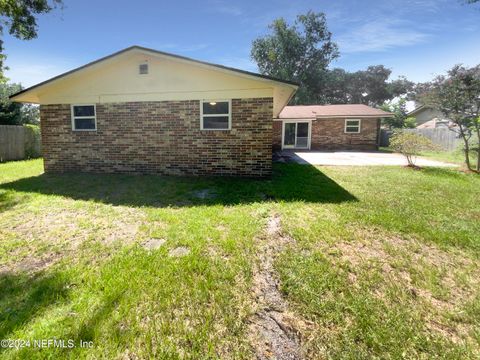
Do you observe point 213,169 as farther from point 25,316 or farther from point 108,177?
point 25,316

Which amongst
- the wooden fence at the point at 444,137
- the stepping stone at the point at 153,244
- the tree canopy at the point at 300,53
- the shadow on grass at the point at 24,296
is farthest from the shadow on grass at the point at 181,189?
the tree canopy at the point at 300,53

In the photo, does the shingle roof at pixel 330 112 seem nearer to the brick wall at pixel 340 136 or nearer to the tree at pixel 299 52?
the brick wall at pixel 340 136

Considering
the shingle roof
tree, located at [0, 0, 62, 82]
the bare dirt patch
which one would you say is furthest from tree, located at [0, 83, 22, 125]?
the bare dirt patch

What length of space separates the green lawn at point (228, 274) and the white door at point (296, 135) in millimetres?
14842

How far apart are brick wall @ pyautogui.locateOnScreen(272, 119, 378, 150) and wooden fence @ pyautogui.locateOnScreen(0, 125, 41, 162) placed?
1606cm

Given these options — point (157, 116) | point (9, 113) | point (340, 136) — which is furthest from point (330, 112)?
point (9, 113)

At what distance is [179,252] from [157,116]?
629cm

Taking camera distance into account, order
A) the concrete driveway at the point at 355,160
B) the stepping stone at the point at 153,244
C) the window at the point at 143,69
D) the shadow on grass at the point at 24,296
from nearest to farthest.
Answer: the shadow on grass at the point at 24,296 < the stepping stone at the point at 153,244 < the window at the point at 143,69 < the concrete driveway at the point at 355,160

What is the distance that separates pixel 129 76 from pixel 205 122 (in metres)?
3.11

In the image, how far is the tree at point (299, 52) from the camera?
3425 centimetres

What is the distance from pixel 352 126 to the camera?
2025 centimetres

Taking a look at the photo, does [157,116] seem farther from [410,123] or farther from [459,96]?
[410,123]

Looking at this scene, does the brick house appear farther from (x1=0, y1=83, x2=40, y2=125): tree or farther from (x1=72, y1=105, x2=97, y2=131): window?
(x1=0, y1=83, x2=40, y2=125): tree

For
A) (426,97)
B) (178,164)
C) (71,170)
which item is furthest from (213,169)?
(426,97)
